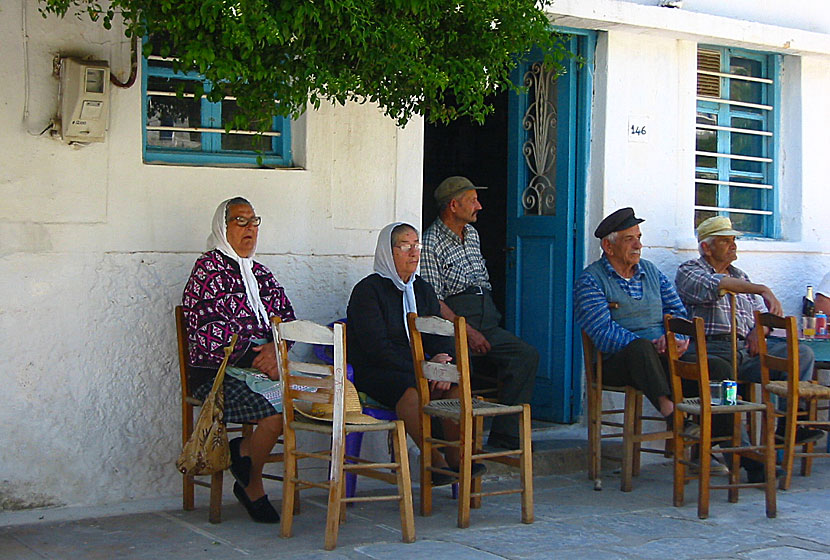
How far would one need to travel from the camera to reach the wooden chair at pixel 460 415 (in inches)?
210

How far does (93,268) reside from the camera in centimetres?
559

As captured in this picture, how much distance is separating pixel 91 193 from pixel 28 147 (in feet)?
1.22

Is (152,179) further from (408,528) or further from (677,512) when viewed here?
(677,512)

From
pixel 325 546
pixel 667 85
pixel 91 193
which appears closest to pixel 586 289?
pixel 667 85

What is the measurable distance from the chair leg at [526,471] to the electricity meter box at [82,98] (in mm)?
2585

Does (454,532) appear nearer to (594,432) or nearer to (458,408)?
(458,408)

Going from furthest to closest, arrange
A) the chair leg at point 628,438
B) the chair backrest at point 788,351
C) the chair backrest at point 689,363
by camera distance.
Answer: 1. the chair leg at point 628,438
2. the chair backrest at point 788,351
3. the chair backrest at point 689,363

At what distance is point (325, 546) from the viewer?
4.95 m

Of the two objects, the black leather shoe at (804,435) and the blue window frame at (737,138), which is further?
the blue window frame at (737,138)

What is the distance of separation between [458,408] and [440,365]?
0.27 meters

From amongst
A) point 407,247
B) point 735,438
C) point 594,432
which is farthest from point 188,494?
point 735,438

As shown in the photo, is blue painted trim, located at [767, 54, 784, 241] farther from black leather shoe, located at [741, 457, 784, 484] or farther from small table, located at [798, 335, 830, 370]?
black leather shoe, located at [741, 457, 784, 484]

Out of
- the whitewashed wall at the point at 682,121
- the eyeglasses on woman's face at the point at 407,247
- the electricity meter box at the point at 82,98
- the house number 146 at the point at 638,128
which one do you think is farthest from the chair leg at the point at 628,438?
the electricity meter box at the point at 82,98

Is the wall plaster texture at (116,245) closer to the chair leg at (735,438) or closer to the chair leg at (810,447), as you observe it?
the chair leg at (735,438)
